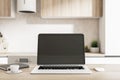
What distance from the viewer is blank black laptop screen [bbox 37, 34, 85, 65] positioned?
163cm

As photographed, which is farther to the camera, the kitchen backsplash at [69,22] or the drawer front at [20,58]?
the kitchen backsplash at [69,22]

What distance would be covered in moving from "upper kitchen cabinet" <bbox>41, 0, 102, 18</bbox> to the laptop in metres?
1.53

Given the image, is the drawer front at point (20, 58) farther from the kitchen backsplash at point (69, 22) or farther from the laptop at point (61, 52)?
the laptop at point (61, 52)

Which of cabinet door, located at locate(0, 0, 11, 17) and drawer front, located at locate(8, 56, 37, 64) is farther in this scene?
cabinet door, located at locate(0, 0, 11, 17)

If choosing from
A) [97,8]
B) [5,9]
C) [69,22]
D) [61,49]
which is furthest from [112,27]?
[5,9]

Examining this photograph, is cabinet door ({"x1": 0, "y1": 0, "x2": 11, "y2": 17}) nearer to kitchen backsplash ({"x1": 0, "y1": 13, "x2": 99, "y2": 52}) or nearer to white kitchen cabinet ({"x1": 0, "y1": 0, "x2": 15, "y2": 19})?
white kitchen cabinet ({"x1": 0, "y1": 0, "x2": 15, "y2": 19})

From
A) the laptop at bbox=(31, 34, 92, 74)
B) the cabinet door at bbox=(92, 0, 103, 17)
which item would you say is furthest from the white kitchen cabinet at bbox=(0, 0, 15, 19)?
the laptop at bbox=(31, 34, 92, 74)

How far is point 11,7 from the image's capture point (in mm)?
3213

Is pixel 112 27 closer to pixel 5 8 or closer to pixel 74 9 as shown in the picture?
pixel 74 9

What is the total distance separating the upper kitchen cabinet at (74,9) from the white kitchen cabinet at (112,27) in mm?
192

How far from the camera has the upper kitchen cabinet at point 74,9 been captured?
3.15 m

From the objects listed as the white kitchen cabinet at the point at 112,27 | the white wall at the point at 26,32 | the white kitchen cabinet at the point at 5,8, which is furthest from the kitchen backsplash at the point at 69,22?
the white kitchen cabinet at the point at 112,27

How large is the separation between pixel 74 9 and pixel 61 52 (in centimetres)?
164

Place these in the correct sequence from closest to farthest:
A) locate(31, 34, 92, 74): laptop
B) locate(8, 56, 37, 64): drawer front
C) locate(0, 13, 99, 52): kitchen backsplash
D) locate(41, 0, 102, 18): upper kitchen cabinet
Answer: locate(31, 34, 92, 74): laptop → locate(8, 56, 37, 64): drawer front → locate(41, 0, 102, 18): upper kitchen cabinet → locate(0, 13, 99, 52): kitchen backsplash
